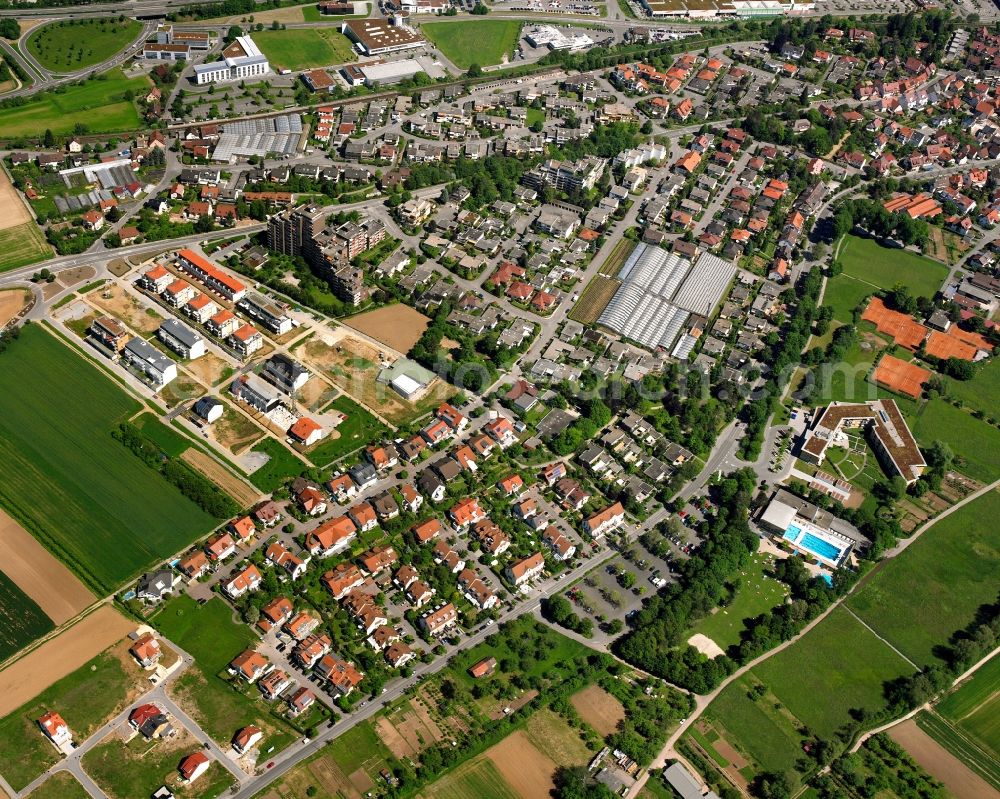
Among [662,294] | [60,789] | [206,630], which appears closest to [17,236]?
[206,630]

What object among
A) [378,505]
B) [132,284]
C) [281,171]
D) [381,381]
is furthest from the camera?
[281,171]

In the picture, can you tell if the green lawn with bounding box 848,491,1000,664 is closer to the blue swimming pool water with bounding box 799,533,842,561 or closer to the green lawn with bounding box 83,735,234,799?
the blue swimming pool water with bounding box 799,533,842,561

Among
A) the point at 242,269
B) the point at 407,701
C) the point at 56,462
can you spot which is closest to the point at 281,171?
the point at 242,269

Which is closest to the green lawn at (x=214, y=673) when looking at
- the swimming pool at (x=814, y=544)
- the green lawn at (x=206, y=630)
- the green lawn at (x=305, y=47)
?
the green lawn at (x=206, y=630)

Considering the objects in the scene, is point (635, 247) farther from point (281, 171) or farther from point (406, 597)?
point (406, 597)

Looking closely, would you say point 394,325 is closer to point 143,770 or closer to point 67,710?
point 67,710

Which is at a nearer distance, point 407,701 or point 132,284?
point 407,701

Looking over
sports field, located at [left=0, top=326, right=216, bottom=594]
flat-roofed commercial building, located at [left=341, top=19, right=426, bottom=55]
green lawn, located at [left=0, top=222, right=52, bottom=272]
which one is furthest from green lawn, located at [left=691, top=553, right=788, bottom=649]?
flat-roofed commercial building, located at [left=341, top=19, right=426, bottom=55]
